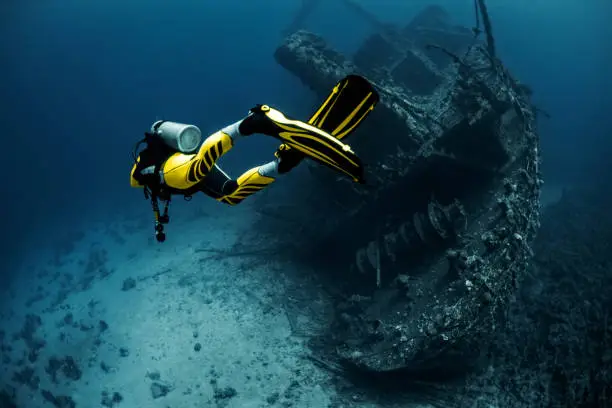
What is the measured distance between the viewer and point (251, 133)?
12.3ft

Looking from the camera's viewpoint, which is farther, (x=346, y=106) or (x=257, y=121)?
(x=346, y=106)

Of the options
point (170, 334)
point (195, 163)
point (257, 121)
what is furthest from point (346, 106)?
point (170, 334)

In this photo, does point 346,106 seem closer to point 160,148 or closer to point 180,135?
point 180,135

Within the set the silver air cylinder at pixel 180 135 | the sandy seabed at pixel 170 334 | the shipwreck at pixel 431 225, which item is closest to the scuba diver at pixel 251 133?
the silver air cylinder at pixel 180 135

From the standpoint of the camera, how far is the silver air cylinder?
160 inches

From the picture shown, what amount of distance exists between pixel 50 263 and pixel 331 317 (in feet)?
68.6

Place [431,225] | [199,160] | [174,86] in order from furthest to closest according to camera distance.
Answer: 1. [174,86]
2. [431,225]
3. [199,160]

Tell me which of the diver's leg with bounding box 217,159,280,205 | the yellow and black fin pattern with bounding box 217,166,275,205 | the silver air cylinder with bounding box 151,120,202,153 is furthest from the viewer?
the yellow and black fin pattern with bounding box 217,166,275,205

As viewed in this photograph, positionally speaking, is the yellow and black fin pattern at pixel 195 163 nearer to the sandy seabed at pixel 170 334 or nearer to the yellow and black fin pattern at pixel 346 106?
the yellow and black fin pattern at pixel 346 106

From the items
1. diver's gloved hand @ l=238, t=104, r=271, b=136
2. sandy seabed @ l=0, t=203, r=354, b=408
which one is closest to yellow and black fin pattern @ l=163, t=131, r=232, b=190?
diver's gloved hand @ l=238, t=104, r=271, b=136

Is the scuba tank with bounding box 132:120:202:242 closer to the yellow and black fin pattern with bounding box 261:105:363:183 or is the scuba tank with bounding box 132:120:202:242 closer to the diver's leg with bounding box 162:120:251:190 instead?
the diver's leg with bounding box 162:120:251:190

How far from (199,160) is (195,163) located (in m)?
0.10

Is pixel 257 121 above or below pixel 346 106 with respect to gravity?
below

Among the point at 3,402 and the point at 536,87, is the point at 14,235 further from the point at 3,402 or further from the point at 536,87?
the point at 536,87
